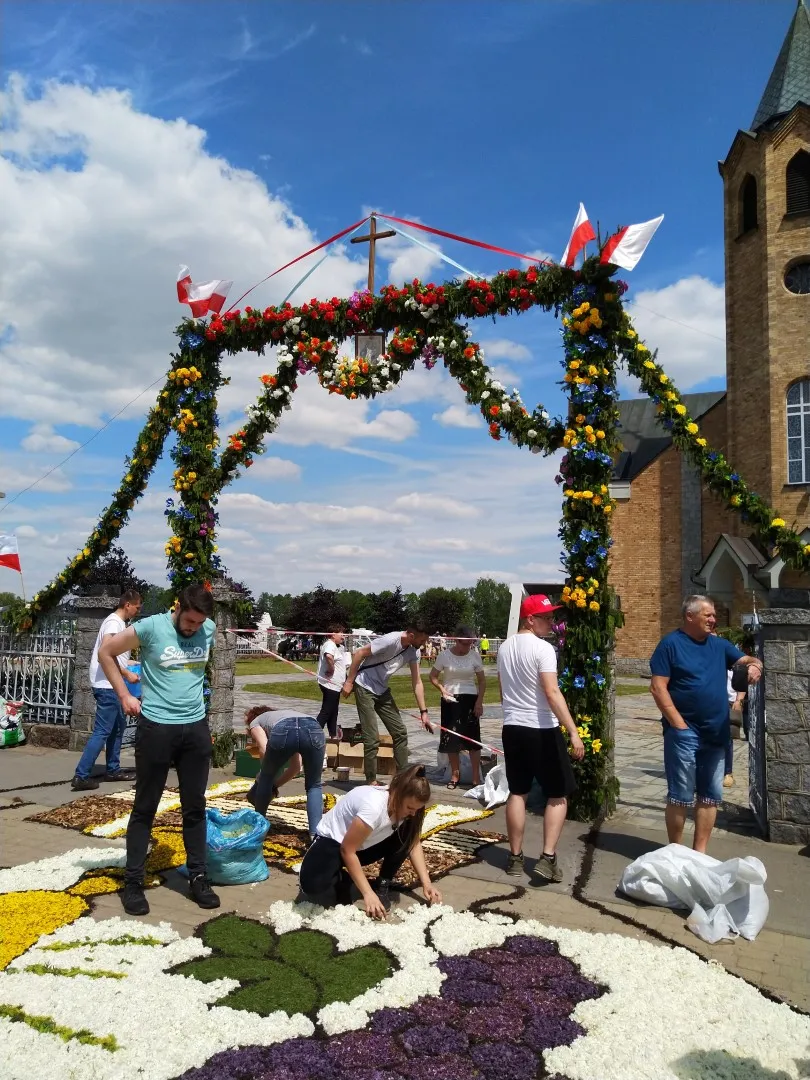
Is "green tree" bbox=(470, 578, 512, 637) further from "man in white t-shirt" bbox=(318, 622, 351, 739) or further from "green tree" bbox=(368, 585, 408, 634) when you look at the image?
"man in white t-shirt" bbox=(318, 622, 351, 739)

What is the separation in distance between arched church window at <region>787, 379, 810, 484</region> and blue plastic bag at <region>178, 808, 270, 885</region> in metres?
21.0

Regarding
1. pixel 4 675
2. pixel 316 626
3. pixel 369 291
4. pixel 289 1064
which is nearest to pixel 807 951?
pixel 289 1064

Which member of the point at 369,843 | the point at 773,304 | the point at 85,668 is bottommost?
the point at 369,843

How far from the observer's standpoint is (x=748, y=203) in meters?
24.3

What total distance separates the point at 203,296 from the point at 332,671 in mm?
4918

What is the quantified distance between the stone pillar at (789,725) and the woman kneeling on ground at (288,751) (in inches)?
143

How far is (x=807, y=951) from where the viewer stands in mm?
4316

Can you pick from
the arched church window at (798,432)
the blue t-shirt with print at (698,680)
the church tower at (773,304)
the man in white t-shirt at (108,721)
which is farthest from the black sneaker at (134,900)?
the arched church window at (798,432)

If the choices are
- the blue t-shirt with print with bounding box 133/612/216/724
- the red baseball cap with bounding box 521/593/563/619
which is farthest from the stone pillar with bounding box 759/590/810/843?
the blue t-shirt with print with bounding box 133/612/216/724

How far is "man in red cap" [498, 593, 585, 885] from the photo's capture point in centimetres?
541

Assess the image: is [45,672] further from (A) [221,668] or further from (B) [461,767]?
(B) [461,767]

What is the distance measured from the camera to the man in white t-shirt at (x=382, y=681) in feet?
24.6

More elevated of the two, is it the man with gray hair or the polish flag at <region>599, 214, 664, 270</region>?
the polish flag at <region>599, 214, 664, 270</region>

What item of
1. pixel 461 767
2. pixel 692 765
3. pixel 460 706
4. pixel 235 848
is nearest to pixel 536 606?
pixel 692 765
